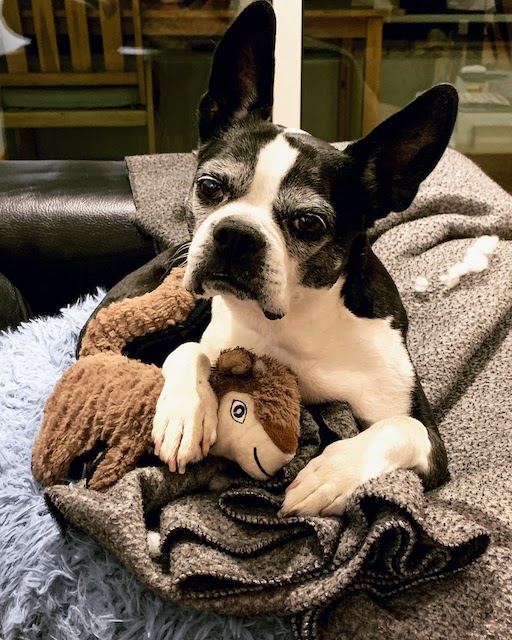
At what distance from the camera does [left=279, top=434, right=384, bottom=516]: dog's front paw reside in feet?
3.69

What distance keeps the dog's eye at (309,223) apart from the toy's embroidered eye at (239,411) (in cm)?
34

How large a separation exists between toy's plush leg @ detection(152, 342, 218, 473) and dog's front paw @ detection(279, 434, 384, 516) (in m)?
0.17

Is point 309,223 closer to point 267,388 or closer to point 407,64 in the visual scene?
point 267,388

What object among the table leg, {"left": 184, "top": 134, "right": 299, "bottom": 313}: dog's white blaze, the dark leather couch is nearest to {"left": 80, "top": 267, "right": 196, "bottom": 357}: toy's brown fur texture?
{"left": 184, "top": 134, "right": 299, "bottom": 313}: dog's white blaze

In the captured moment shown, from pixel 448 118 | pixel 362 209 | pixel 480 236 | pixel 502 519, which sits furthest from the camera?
pixel 480 236

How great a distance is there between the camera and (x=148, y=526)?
114 centimetres

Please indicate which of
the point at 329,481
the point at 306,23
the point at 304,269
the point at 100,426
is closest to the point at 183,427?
the point at 100,426

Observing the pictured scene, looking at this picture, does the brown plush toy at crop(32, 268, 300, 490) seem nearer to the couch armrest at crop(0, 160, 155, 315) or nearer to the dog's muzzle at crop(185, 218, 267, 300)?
the dog's muzzle at crop(185, 218, 267, 300)

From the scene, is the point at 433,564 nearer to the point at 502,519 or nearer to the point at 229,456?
the point at 502,519

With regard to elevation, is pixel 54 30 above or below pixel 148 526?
above

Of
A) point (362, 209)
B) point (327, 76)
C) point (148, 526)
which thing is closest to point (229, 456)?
point (148, 526)

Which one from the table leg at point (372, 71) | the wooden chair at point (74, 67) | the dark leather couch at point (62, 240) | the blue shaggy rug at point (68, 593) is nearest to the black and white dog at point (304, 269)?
the blue shaggy rug at point (68, 593)

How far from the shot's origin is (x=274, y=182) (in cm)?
128

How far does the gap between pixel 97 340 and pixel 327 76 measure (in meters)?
2.33
